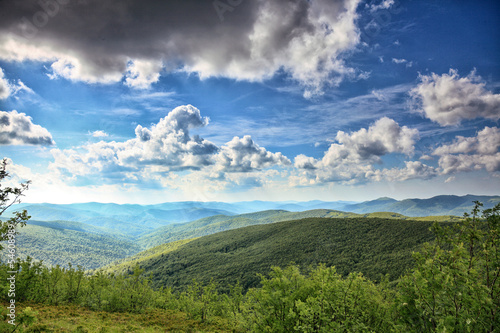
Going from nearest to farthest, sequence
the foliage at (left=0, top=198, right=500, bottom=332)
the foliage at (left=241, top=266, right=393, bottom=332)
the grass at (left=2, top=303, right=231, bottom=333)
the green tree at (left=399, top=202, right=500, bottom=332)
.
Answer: the green tree at (left=399, top=202, right=500, bottom=332), the foliage at (left=0, top=198, right=500, bottom=332), the foliage at (left=241, top=266, right=393, bottom=332), the grass at (left=2, top=303, right=231, bottom=333)

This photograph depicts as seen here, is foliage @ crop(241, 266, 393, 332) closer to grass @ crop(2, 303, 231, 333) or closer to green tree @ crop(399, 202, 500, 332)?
green tree @ crop(399, 202, 500, 332)

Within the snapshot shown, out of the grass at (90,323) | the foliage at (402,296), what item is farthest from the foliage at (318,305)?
the grass at (90,323)

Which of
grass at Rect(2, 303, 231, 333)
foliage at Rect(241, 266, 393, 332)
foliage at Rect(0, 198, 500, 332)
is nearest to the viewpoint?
foliage at Rect(0, 198, 500, 332)

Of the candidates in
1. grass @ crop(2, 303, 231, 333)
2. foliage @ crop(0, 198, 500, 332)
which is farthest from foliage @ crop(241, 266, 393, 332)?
grass @ crop(2, 303, 231, 333)

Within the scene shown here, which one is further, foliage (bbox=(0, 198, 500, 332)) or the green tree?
foliage (bbox=(0, 198, 500, 332))

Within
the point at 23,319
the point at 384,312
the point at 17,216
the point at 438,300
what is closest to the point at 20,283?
the point at 17,216

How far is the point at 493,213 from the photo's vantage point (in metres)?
9.67

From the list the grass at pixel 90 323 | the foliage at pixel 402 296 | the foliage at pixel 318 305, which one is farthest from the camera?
the grass at pixel 90 323

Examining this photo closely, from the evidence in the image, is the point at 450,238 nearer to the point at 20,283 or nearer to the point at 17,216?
the point at 17,216

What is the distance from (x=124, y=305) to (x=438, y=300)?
45.9 meters

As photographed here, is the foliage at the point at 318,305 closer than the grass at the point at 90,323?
Yes

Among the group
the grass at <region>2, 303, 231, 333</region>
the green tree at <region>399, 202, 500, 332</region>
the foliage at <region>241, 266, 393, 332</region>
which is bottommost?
the grass at <region>2, 303, 231, 333</region>

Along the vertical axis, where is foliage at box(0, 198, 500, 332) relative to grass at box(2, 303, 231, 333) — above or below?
above

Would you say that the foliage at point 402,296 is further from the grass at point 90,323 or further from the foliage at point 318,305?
the grass at point 90,323
